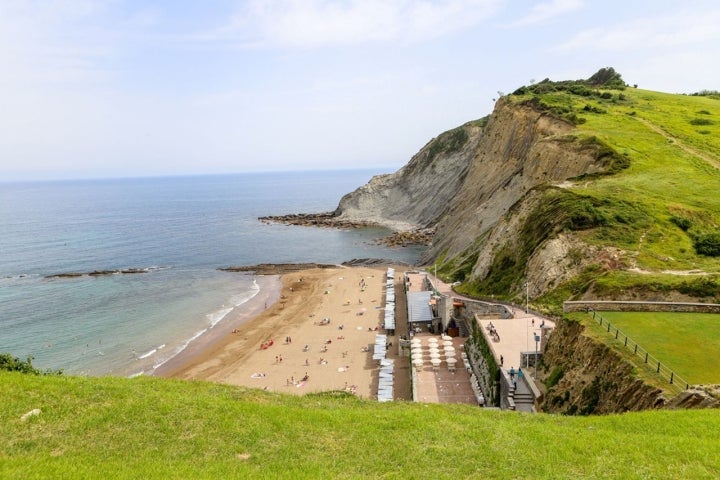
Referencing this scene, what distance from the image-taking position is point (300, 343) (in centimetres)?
4428

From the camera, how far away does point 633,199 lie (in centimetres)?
3659

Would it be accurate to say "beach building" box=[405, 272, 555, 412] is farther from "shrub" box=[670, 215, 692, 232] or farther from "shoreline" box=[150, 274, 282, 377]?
"shoreline" box=[150, 274, 282, 377]

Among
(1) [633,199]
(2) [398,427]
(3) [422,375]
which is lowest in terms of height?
(3) [422,375]

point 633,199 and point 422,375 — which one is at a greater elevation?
point 633,199

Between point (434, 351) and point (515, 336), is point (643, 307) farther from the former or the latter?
point (434, 351)

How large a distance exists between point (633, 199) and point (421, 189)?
262 ft

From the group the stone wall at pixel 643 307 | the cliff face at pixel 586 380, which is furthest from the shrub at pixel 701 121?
the cliff face at pixel 586 380

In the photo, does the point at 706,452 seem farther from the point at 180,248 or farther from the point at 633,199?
the point at 180,248

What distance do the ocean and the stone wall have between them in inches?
1337

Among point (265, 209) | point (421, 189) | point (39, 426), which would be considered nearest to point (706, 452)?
point (39, 426)

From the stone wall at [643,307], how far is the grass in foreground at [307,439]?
10080 mm

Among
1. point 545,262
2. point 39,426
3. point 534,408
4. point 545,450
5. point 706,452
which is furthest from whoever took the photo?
point 545,262

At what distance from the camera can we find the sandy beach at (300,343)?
1417 inches

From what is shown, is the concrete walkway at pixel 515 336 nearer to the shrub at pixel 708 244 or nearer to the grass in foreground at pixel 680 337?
the grass in foreground at pixel 680 337
